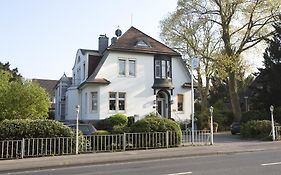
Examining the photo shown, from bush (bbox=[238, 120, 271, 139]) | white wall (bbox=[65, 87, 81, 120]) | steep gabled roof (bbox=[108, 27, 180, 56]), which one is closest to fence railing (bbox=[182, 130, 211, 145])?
bush (bbox=[238, 120, 271, 139])

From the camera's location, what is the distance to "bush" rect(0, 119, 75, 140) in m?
15.7

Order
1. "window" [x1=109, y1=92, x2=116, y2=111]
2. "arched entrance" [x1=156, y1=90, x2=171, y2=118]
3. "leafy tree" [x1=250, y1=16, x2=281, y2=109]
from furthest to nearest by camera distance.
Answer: "arched entrance" [x1=156, y1=90, x2=171, y2=118] → "window" [x1=109, y1=92, x2=116, y2=111] → "leafy tree" [x1=250, y1=16, x2=281, y2=109]

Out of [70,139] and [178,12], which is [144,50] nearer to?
[178,12]

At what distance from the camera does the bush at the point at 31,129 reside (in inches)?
617

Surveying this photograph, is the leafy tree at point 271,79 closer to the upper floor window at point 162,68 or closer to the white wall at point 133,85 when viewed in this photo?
the upper floor window at point 162,68

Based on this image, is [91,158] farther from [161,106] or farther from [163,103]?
[163,103]

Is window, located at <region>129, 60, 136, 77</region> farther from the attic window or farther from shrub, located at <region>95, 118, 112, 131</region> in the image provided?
shrub, located at <region>95, 118, 112, 131</region>

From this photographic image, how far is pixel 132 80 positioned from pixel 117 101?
2486 mm

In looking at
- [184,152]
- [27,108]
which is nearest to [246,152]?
[184,152]

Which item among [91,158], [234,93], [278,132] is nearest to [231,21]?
[234,93]

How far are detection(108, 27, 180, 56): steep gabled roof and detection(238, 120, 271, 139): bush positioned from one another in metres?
12.6

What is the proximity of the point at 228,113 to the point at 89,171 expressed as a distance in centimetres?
3319

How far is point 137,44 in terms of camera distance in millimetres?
34594

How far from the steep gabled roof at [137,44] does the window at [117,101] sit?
13.6ft
